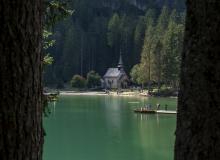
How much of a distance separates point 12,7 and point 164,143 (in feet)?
83.1

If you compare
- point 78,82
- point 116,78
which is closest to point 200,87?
point 78,82

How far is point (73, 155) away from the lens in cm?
2375

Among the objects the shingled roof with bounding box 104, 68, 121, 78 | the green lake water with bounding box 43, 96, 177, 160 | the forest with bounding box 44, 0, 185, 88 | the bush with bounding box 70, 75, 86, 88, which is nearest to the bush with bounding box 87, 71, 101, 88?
the bush with bounding box 70, 75, 86, 88

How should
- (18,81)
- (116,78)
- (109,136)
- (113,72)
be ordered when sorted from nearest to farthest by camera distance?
(18,81) → (109,136) → (116,78) → (113,72)

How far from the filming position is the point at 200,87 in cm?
211

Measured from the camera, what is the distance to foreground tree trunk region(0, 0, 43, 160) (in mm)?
2266

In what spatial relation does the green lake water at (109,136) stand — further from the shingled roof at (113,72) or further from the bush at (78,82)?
the shingled roof at (113,72)

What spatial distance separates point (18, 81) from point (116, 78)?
90767 mm

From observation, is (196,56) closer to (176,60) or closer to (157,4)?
(176,60)

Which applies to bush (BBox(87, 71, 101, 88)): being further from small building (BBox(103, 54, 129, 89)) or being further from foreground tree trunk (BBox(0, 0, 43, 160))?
foreground tree trunk (BBox(0, 0, 43, 160))

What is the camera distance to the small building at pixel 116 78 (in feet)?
307

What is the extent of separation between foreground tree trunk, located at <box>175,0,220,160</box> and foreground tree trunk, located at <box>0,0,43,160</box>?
25.2 inches

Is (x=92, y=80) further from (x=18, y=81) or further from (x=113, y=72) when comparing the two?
(x=18, y=81)

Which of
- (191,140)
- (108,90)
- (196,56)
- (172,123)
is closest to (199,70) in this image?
(196,56)
